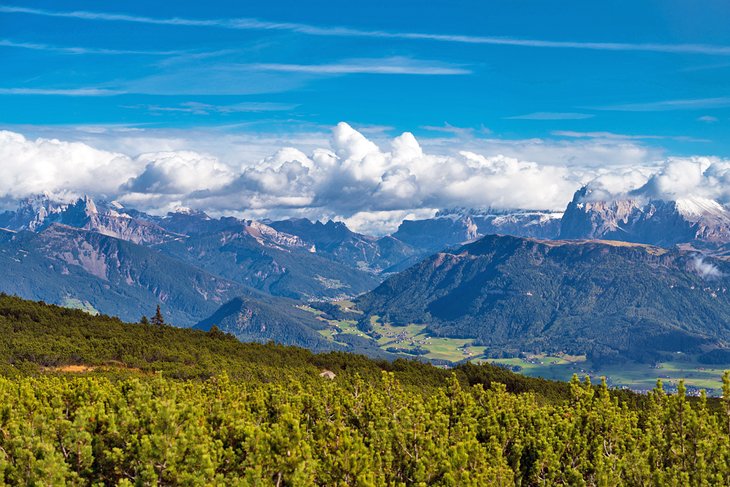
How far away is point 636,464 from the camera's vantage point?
59.8m

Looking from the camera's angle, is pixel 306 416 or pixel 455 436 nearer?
pixel 455 436

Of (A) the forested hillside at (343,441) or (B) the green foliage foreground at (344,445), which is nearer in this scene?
(B) the green foliage foreground at (344,445)

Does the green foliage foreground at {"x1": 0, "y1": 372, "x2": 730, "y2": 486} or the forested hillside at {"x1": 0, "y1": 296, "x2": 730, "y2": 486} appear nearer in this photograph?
the green foliage foreground at {"x1": 0, "y1": 372, "x2": 730, "y2": 486}

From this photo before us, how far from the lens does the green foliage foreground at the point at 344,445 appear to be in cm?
5525

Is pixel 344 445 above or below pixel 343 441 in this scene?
below

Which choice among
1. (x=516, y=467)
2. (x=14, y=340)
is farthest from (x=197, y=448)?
(x=14, y=340)

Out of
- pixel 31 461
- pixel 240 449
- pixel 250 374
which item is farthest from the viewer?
pixel 250 374

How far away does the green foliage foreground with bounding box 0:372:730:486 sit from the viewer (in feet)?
181

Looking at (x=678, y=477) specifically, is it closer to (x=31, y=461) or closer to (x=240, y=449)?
(x=240, y=449)

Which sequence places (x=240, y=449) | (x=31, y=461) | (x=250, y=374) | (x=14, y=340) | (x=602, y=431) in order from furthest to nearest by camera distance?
(x=14, y=340) < (x=250, y=374) < (x=602, y=431) < (x=240, y=449) < (x=31, y=461)

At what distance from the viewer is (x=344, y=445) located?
58.2m

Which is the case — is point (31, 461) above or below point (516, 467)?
above

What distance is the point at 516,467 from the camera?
220 ft

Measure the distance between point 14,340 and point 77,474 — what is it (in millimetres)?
131771
